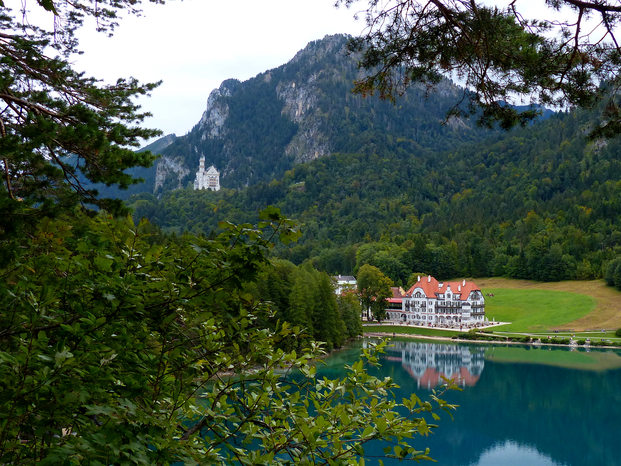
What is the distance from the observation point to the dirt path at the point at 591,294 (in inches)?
Answer: 1842

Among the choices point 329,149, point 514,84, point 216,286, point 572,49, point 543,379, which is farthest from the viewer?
point 329,149

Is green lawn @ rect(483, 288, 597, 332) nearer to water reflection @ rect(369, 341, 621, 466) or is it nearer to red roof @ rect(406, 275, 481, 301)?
red roof @ rect(406, 275, 481, 301)

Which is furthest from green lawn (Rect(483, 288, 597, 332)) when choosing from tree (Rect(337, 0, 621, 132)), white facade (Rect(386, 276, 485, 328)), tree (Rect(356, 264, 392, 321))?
tree (Rect(337, 0, 621, 132))

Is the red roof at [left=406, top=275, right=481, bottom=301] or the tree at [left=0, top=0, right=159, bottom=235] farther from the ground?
the tree at [left=0, top=0, right=159, bottom=235]

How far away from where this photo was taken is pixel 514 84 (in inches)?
181

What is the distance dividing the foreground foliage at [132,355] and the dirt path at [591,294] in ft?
161

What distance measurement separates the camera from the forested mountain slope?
7056 centimetres

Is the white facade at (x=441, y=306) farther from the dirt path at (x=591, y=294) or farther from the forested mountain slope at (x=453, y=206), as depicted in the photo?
the forested mountain slope at (x=453, y=206)

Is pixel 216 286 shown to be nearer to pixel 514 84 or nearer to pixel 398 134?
pixel 514 84

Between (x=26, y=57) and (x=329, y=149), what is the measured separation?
501ft

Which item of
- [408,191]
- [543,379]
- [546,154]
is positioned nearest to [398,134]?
[408,191]

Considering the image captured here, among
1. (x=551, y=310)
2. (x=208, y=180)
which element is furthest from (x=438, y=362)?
(x=208, y=180)

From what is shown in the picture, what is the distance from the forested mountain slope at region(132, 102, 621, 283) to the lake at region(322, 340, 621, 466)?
23.8m

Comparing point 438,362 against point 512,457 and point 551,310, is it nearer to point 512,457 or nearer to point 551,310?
point 512,457
